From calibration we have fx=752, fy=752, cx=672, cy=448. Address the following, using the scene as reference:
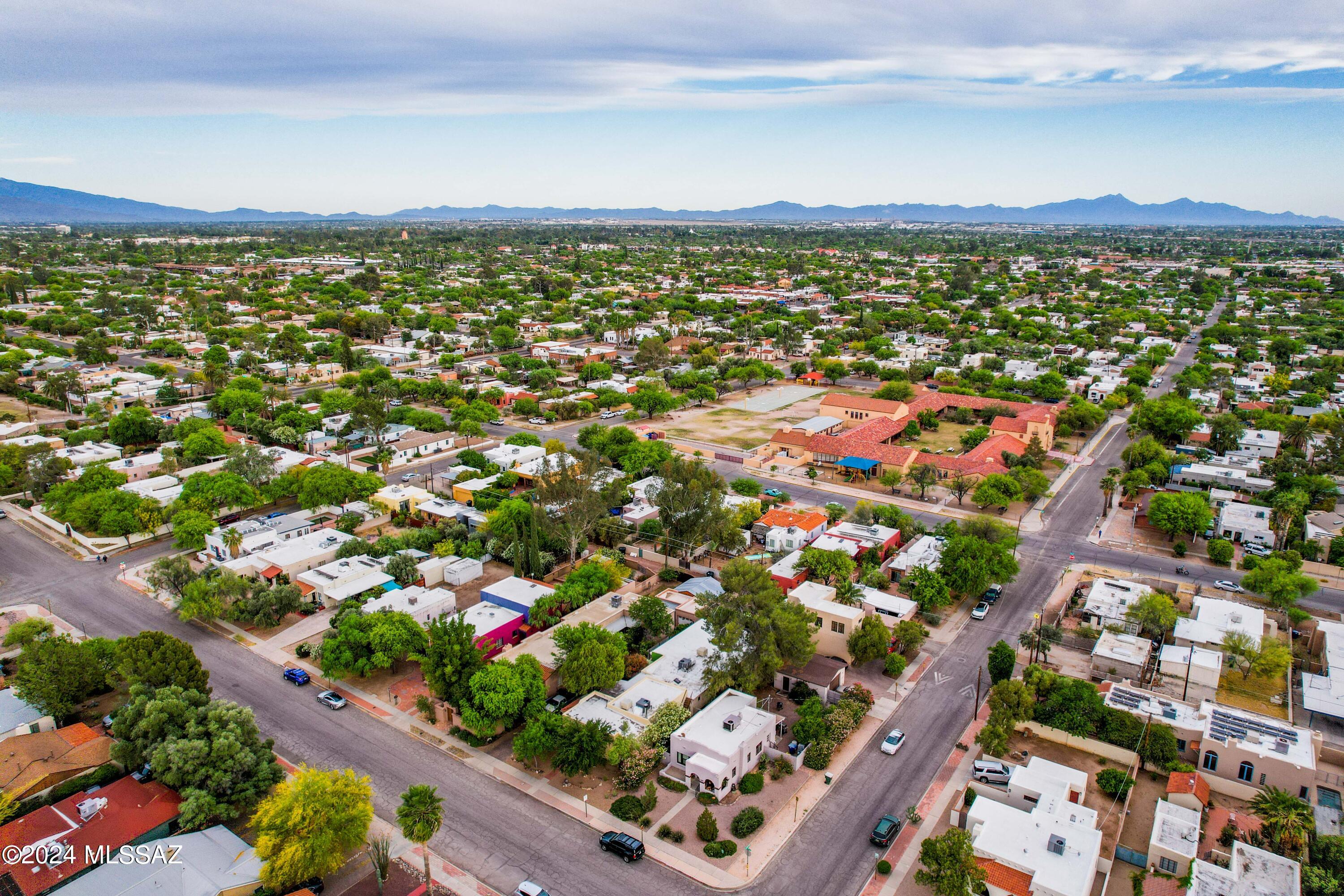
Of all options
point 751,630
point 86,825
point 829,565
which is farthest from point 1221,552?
point 86,825

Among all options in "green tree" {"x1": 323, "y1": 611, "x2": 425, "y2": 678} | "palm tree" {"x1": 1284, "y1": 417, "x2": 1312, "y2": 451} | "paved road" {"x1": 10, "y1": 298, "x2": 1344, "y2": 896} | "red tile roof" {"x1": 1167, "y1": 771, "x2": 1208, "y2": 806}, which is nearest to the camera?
"paved road" {"x1": 10, "y1": 298, "x2": 1344, "y2": 896}

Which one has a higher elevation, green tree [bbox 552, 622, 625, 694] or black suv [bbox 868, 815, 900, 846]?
green tree [bbox 552, 622, 625, 694]

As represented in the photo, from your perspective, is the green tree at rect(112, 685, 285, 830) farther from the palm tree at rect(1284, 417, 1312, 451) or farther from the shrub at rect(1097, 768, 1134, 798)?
the palm tree at rect(1284, 417, 1312, 451)

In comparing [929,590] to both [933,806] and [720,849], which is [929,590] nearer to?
[933,806]

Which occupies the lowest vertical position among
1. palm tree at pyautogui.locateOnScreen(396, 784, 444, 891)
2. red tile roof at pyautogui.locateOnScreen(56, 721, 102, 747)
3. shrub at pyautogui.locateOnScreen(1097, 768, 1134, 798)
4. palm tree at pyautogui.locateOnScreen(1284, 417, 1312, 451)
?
shrub at pyautogui.locateOnScreen(1097, 768, 1134, 798)

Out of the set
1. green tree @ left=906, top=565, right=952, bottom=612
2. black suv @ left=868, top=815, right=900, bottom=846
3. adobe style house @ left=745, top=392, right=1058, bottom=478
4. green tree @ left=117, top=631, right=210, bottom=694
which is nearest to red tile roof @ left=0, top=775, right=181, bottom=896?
green tree @ left=117, top=631, right=210, bottom=694

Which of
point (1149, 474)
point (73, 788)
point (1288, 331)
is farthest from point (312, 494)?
point (1288, 331)

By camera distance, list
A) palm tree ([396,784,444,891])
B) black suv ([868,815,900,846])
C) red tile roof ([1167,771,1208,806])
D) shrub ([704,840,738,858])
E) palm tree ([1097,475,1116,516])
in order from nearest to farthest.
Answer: palm tree ([396,784,444,891]) < shrub ([704,840,738,858]) < black suv ([868,815,900,846]) < red tile roof ([1167,771,1208,806]) < palm tree ([1097,475,1116,516])
